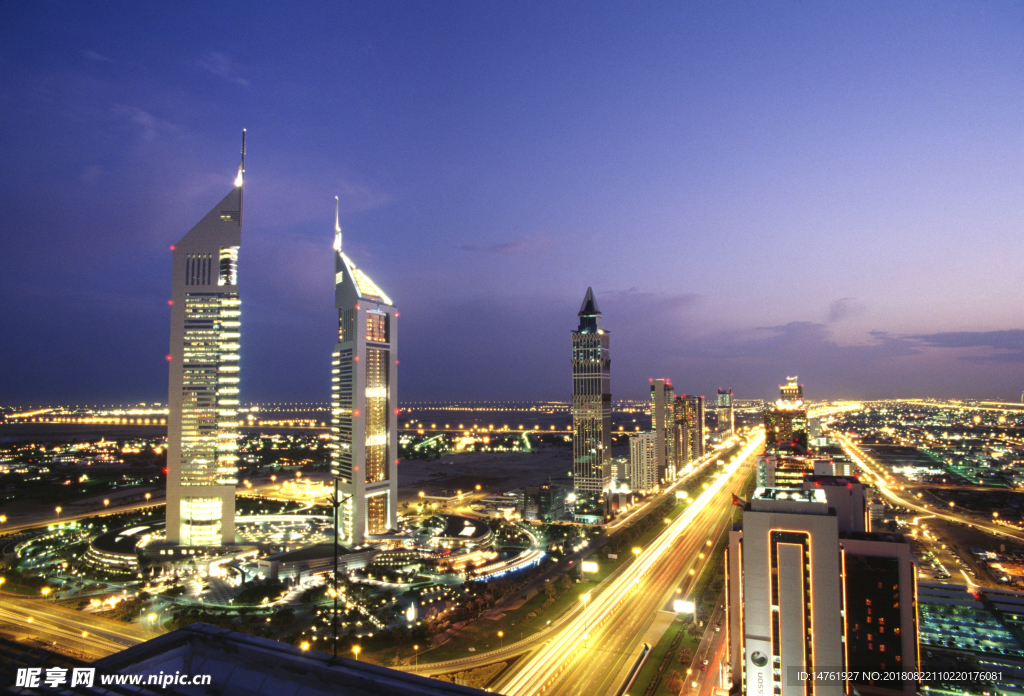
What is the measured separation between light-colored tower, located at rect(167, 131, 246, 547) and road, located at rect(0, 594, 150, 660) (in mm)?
10685

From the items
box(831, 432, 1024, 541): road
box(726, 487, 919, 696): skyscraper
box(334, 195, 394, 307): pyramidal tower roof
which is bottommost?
box(831, 432, 1024, 541): road

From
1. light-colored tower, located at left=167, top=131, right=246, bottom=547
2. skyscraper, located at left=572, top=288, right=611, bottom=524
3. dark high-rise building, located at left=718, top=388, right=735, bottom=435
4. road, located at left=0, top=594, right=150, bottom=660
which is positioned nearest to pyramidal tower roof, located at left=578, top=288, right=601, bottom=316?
skyscraper, located at left=572, top=288, right=611, bottom=524

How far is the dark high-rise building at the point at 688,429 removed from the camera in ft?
288

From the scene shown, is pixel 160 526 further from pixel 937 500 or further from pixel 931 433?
pixel 931 433

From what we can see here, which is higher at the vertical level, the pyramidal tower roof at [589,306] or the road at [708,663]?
the pyramidal tower roof at [589,306]

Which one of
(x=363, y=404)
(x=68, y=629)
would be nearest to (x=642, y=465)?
(x=363, y=404)

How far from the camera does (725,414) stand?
156 m

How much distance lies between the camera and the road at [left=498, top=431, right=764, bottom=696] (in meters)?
21.6

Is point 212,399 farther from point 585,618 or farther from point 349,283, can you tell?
point 585,618

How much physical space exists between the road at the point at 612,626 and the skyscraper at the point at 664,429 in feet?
95.7

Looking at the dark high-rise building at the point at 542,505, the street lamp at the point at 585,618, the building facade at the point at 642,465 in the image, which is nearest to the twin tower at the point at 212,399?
the dark high-rise building at the point at 542,505

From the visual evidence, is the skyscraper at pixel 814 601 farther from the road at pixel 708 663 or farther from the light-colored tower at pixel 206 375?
the light-colored tower at pixel 206 375

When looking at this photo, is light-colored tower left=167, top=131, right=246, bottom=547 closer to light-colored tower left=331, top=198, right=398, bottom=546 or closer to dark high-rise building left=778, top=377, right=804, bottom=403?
light-colored tower left=331, top=198, right=398, bottom=546

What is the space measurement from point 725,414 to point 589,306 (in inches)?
3993
